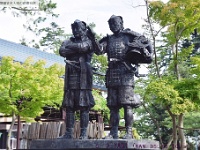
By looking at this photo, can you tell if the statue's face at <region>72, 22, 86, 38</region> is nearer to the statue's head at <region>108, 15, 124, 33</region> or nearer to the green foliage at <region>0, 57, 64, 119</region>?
the statue's head at <region>108, 15, 124, 33</region>

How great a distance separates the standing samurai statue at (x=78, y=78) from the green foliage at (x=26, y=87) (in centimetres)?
676

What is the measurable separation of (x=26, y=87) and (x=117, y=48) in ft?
24.9

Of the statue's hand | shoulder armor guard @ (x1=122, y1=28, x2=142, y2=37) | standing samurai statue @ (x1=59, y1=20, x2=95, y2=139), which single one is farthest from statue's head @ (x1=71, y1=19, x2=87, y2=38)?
shoulder armor guard @ (x1=122, y1=28, x2=142, y2=37)

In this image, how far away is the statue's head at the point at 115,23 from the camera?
22.7 ft

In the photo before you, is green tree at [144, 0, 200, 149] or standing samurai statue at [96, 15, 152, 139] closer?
standing samurai statue at [96, 15, 152, 139]

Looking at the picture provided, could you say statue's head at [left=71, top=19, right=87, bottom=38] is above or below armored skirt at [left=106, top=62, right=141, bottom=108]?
above

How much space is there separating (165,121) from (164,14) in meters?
12.8

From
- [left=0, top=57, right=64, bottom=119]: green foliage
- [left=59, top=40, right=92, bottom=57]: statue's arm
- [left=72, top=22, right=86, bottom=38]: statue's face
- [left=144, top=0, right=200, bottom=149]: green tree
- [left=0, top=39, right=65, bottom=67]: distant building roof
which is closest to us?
[left=59, top=40, right=92, bottom=57]: statue's arm

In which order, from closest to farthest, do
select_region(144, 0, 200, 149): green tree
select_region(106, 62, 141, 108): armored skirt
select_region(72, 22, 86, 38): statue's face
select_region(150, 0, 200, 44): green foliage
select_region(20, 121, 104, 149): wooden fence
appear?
select_region(106, 62, 141, 108): armored skirt → select_region(72, 22, 86, 38): statue's face → select_region(20, 121, 104, 149): wooden fence → select_region(144, 0, 200, 149): green tree → select_region(150, 0, 200, 44): green foliage

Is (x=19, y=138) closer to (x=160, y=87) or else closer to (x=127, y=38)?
(x=160, y=87)

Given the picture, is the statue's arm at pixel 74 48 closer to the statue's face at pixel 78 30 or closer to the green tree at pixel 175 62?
the statue's face at pixel 78 30

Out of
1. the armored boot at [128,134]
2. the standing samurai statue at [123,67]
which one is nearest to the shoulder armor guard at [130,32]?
the standing samurai statue at [123,67]

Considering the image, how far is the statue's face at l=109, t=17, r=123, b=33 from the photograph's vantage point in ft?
22.7

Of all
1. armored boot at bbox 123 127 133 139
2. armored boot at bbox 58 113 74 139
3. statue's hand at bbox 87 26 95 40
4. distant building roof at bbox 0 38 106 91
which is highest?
distant building roof at bbox 0 38 106 91
